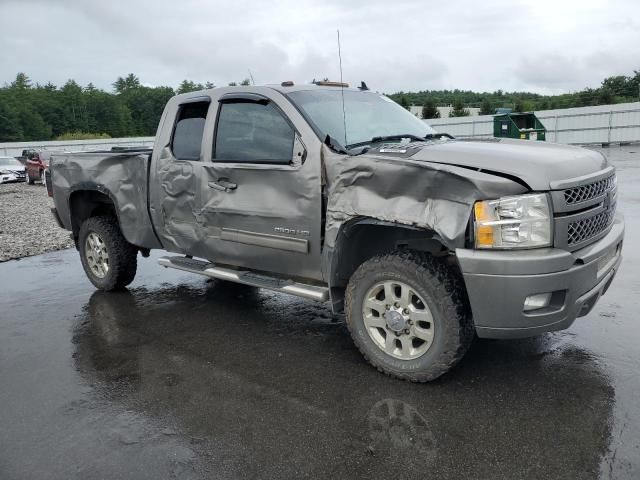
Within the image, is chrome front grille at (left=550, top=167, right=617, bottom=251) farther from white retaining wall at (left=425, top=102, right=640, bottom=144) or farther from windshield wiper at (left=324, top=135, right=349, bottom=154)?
white retaining wall at (left=425, top=102, right=640, bottom=144)

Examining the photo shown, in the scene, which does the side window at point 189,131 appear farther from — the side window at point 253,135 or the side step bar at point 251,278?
the side step bar at point 251,278

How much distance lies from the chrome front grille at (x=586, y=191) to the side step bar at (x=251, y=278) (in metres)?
1.74

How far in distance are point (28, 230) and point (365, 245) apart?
943 cm

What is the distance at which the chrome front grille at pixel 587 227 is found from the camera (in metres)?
3.26

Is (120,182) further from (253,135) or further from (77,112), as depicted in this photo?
(77,112)

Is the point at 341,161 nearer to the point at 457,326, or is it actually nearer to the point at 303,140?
the point at 303,140

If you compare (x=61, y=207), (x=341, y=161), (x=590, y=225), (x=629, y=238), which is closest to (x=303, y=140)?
(x=341, y=161)

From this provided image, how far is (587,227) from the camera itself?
339 cm

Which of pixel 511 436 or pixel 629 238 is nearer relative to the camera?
pixel 511 436

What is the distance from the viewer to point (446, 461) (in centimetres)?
281

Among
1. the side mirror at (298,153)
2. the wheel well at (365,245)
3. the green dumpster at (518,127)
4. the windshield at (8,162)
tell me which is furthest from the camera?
the windshield at (8,162)

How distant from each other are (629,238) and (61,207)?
280 inches

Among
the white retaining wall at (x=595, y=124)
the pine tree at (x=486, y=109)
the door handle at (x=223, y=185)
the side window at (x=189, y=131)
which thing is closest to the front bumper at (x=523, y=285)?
the door handle at (x=223, y=185)

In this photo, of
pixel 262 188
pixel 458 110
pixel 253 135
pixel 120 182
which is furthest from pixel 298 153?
pixel 458 110
